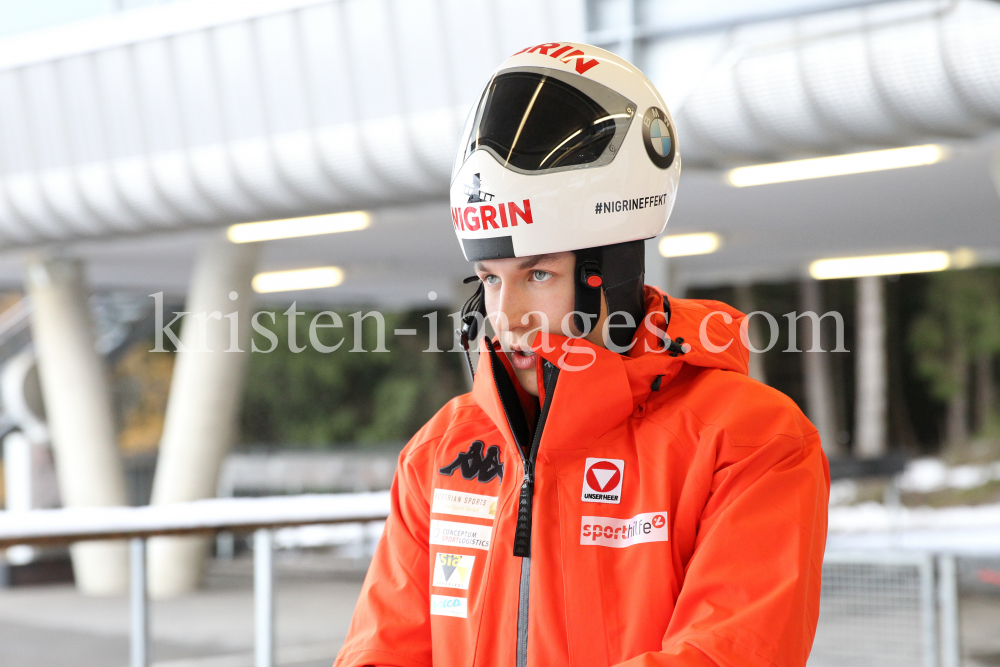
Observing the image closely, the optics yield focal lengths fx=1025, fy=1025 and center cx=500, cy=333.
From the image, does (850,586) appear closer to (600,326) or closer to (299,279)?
(600,326)

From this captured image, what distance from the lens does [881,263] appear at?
44.8 feet

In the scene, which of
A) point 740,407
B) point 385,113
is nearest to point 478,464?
point 740,407

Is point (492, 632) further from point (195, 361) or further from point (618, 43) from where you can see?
point (195, 361)

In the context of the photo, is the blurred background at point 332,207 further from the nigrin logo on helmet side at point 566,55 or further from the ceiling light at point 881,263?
the nigrin logo on helmet side at point 566,55

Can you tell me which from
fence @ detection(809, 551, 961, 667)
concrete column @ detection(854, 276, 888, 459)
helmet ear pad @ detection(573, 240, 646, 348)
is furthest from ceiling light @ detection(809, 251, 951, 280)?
helmet ear pad @ detection(573, 240, 646, 348)

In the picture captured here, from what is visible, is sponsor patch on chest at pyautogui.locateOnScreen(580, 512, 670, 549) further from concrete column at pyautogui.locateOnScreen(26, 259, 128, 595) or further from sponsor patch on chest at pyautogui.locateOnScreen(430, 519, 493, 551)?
concrete column at pyautogui.locateOnScreen(26, 259, 128, 595)

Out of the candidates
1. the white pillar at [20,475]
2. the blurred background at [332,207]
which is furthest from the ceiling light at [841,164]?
the white pillar at [20,475]

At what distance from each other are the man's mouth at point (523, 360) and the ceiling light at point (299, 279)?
12.1m

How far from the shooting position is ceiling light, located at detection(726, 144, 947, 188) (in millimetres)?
7047

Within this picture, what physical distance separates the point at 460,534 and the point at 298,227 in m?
8.52

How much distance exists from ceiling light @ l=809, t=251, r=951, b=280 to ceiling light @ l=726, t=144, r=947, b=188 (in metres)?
5.81

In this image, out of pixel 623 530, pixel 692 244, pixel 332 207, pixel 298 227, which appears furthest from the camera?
pixel 692 244

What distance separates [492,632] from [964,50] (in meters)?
5.23

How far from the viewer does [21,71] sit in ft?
31.4
